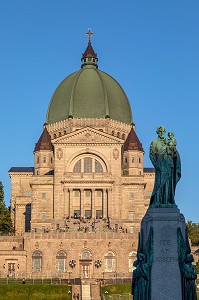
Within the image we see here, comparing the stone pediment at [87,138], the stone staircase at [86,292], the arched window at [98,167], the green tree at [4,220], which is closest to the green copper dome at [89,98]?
the stone pediment at [87,138]

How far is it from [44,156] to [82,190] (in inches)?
471

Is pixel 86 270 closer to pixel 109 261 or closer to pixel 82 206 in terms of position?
pixel 109 261

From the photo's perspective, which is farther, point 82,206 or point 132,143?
point 132,143

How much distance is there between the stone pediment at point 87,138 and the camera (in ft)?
330

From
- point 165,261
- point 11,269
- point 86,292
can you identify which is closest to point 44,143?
point 11,269

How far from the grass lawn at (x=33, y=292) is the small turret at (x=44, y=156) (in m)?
43.2

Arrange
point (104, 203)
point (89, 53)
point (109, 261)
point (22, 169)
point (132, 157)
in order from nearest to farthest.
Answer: point (109, 261) < point (104, 203) < point (132, 157) < point (22, 169) < point (89, 53)

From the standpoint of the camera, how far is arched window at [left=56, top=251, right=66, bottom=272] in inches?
3191

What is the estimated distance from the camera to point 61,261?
266ft

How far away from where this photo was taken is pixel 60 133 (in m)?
114

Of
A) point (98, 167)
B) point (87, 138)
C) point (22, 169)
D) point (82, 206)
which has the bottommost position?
point (82, 206)

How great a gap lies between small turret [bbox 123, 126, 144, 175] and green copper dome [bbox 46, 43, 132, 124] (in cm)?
734

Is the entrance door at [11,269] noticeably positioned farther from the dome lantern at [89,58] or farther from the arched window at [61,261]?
the dome lantern at [89,58]

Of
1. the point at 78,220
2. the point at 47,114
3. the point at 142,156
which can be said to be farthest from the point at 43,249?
the point at 47,114
